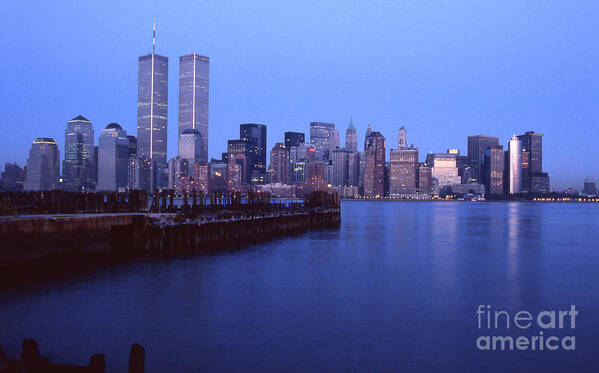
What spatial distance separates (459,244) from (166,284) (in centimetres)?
3961

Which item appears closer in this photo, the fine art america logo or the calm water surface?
the calm water surface

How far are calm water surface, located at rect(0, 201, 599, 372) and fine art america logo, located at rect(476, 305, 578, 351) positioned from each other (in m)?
0.43

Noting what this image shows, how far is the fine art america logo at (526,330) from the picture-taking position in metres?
17.7

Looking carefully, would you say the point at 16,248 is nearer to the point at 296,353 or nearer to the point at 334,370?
the point at 296,353

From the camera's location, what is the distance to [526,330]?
1992 centimetres

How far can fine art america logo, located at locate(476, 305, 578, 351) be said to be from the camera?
1766 cm

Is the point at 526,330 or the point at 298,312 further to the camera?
the point at 298,312

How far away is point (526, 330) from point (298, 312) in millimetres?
9214

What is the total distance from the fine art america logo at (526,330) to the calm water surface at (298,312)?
433 mm

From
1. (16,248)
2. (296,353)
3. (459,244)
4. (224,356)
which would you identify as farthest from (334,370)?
(459,244)

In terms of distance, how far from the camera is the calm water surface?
16172 millimetres

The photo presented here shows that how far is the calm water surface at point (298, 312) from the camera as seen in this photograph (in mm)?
16172

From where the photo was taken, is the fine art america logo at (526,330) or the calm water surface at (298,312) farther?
the fine art america logo at (526,330)

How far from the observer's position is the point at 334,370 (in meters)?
15.1
